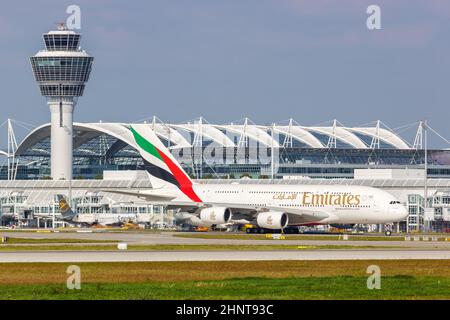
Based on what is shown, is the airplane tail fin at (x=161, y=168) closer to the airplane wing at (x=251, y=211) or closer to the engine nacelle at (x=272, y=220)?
the airplane wing at (x=251, y=211)

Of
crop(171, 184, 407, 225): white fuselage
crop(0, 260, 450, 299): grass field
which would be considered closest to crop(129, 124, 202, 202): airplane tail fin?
crop(171, 184, 407, 225): white fuselage

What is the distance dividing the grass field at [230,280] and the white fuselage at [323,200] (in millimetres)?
49312

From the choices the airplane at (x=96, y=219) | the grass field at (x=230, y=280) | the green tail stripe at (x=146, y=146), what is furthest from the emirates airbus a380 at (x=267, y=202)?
the grass field at (x=230, y=280)

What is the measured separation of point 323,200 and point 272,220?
580 cm

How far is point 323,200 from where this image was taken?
115625 mm

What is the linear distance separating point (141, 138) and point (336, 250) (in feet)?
194

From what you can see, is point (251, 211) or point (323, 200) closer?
point (323, 200)

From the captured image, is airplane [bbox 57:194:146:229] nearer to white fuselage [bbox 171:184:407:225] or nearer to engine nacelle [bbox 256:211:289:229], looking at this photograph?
white fuselage [bbox 171:184:407:225]

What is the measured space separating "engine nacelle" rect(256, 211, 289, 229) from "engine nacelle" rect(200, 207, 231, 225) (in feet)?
10.7

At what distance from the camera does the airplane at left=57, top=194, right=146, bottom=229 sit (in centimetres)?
15450

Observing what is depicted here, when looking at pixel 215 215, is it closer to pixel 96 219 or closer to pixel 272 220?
pixel 272 220

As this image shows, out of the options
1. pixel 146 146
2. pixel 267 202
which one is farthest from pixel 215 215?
pixel 146 146
